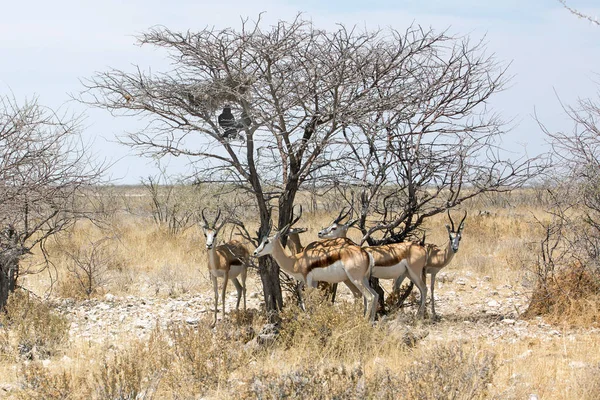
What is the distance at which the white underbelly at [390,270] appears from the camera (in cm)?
1029

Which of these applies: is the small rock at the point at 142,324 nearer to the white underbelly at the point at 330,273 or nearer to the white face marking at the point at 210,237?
the white face marking at the point at 210,237

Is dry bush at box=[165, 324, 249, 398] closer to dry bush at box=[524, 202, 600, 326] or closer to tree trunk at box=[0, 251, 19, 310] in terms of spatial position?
tree trunk at box=[0, 251, 19, 310]

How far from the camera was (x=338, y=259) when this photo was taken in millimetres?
9695

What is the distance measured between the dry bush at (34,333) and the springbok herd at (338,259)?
2.33 meters

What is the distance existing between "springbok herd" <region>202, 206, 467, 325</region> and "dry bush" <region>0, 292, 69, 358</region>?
2328mm

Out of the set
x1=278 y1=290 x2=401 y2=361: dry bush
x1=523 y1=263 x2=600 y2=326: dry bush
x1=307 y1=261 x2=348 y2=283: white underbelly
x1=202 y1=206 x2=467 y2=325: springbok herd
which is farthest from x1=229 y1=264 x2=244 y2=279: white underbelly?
x1=523 y1=263 x2=600 y2=326: dry bush

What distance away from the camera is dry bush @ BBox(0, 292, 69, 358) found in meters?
8.74

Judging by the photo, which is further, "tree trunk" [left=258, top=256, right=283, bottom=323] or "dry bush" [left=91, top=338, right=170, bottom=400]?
"tree trunk" [left=258, top=256, right=283, bottom=323]

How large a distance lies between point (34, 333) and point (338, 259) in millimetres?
3956

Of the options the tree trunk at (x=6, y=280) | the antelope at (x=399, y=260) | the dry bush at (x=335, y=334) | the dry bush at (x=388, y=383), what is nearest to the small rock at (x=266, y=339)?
the dry bush at (x=335, y=334)

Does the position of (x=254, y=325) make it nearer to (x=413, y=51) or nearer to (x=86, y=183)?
(x=86, y=183)

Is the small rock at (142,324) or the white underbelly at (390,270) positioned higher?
the white underbelly at (390,270)

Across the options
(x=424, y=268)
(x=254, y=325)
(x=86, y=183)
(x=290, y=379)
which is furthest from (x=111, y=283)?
(x=290, y=379)

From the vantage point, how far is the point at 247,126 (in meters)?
9.71
